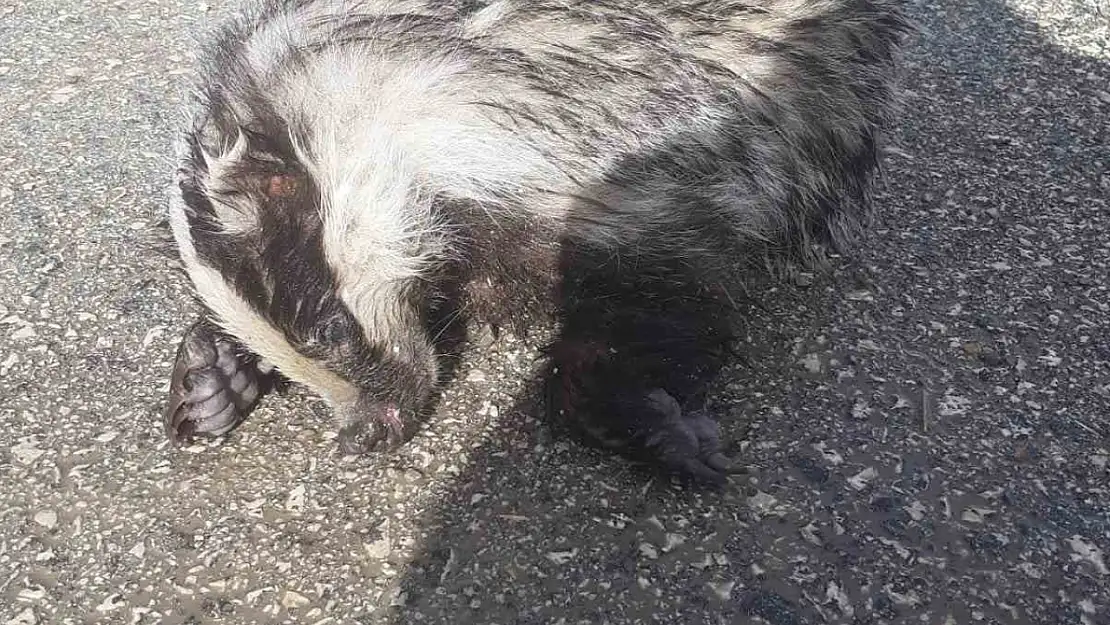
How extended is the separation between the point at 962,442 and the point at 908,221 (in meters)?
0.89

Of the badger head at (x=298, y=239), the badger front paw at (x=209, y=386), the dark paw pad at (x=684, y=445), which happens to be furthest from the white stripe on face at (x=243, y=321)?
the dark paw pad at (x=684, y=445)

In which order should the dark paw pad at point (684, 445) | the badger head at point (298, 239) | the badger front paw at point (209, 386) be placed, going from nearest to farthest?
the badger head at point (298, 239) < the dark paw pad at point (684, 445) < the badger front paw at point (209, 386)

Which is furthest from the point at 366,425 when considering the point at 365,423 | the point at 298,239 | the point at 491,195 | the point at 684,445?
the point at 684,445

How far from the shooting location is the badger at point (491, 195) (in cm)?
227

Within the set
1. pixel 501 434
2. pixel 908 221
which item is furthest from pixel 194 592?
pixel 908 221

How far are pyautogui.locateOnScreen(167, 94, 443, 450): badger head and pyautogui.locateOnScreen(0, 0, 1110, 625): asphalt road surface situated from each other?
0.38 m

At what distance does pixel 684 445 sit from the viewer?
2426mm

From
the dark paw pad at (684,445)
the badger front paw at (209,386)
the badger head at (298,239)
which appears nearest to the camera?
the badger head at (298,239)

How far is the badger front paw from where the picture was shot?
8.39 ft

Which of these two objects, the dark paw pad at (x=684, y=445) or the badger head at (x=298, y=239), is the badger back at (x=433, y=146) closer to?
the badger head at (x=298, y=239)

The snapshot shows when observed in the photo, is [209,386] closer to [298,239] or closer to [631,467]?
[298,239]

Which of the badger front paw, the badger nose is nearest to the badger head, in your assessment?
the badger nose

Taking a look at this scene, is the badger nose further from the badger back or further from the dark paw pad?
the dark paw pad

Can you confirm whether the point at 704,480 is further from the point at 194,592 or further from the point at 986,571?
the point at 194,592
